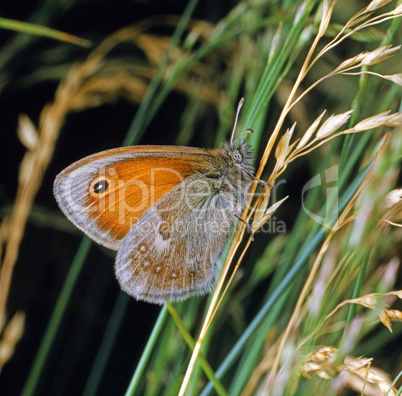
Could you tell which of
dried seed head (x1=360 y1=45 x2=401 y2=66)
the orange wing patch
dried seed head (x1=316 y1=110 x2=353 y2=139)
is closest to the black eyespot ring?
the orange wing patch

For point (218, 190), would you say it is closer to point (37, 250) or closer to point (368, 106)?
point (368, 106)

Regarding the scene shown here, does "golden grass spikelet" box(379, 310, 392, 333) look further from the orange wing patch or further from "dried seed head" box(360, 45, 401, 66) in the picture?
the orange wing patch

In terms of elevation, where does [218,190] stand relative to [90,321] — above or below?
above

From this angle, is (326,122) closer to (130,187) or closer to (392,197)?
(392,197)

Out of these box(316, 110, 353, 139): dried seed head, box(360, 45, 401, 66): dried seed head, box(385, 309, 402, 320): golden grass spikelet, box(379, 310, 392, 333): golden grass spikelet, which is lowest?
box(379, 310, 392, 333): golden grass spikelet

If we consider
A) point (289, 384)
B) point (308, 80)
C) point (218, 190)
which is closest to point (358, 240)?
point (289, 384)

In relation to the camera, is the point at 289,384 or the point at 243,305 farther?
the point at 243,305
